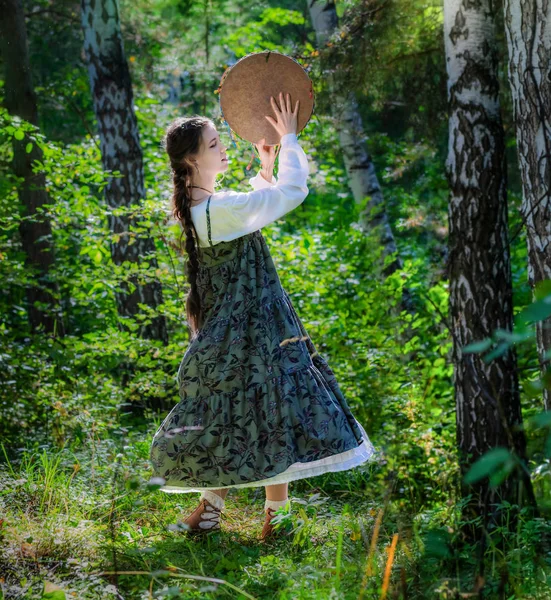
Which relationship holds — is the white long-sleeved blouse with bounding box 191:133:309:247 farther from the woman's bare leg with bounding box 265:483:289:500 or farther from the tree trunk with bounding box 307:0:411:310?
the tree trunk with bounding box 307:0:411:310

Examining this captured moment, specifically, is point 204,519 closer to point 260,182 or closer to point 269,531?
point 269,531

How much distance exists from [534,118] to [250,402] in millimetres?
1644

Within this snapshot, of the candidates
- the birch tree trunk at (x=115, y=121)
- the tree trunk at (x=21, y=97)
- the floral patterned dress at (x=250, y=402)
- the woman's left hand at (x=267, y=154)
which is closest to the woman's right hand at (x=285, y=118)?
the woman's left hand at (x=267, y=154)

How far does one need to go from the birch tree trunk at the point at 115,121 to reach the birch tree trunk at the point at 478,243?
3434 mm

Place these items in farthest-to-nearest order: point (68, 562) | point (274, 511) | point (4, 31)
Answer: point (4, 31) < point (274, 511) < point (68, 562)

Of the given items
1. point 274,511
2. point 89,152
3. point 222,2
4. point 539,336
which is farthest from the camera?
point 222,2

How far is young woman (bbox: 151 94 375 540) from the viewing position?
3.16 metres

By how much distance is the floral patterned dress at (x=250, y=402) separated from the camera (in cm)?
316

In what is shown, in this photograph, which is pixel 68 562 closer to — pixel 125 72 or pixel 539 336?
pixel 539 336

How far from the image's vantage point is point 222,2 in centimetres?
1255

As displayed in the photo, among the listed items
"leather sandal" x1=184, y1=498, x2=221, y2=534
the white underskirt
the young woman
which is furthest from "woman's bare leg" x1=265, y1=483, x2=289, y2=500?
"leather sandal" x1=184, y1=498, x2=221, y2=534

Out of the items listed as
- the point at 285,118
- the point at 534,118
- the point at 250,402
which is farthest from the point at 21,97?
the point at 534,118

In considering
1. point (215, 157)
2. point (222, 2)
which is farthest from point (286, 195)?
point (222, 2)

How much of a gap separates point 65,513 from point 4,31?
5.76 metres
